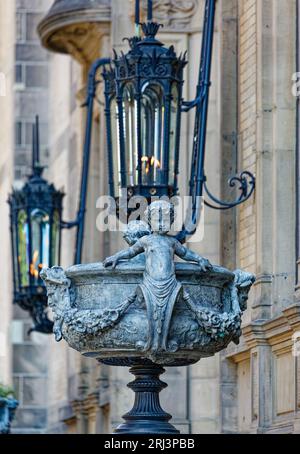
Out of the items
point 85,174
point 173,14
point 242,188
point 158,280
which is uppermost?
point 173,14

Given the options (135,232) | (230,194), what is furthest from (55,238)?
(135,232)

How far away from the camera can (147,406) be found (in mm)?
13633

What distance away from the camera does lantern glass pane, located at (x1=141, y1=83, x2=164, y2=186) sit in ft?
57.3

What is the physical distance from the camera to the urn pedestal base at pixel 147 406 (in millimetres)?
13438

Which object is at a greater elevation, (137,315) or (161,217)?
(161,217)

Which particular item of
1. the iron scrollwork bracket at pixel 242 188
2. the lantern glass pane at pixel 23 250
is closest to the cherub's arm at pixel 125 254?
the iron scrollwork bracket at pixel 242 188

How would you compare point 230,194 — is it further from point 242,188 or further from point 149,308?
point 149,308

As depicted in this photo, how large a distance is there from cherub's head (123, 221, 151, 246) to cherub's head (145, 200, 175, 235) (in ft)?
0.86

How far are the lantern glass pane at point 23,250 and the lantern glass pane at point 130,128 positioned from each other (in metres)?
5.79

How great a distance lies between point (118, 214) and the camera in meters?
16.8

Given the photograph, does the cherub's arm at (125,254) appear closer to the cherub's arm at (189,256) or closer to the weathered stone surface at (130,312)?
the weathered stone surface at (130,312)

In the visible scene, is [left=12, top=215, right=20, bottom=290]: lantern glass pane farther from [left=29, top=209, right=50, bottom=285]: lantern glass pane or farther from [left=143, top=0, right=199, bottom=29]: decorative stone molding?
[left=143, top=0, right=199, bottom=29]: decorative stone molding

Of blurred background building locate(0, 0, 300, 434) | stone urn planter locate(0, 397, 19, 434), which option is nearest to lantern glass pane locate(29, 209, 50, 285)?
blurred background building locate(0, 0, 300, 434)

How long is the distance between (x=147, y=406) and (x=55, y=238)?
32.8 feet
